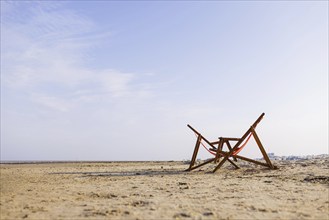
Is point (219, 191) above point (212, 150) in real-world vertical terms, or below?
below

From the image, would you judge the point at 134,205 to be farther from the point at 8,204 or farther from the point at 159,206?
the point at 8,204

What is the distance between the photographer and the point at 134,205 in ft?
25.3

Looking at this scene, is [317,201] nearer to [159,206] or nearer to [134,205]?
[159,206]

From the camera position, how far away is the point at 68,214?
684 cm

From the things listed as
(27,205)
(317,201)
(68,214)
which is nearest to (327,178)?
(317,201)

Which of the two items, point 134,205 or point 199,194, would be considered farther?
point 199,194

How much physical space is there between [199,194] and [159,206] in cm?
193

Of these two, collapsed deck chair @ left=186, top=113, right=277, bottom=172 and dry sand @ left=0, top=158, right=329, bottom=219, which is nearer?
dry sand @ left=0, top=158, right=329, bottom=219

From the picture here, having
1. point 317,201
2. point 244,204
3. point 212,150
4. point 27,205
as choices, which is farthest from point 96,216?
point 212,150

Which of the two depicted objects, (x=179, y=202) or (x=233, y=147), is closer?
(x=179, y=202)

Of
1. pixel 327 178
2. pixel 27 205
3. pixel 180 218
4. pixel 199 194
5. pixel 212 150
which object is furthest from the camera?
pixel 212 150

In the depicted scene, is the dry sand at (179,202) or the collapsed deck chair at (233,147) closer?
the dry sand at (179,202)

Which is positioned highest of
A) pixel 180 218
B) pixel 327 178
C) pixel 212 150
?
pixel 212 150

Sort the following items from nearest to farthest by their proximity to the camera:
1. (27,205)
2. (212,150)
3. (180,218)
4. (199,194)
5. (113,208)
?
(180,218) < (113,208) < (27,205) < (199,194) < (212,150)
